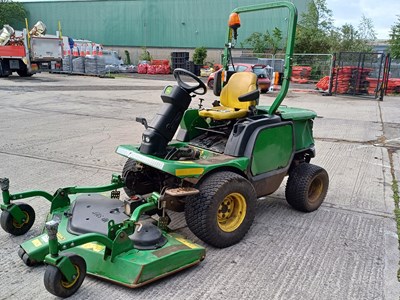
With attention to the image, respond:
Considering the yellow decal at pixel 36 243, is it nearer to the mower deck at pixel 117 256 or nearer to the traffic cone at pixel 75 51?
the mower deck at pixel 117 256

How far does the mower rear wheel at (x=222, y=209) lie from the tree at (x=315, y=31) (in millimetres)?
28726

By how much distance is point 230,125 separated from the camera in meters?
4.03

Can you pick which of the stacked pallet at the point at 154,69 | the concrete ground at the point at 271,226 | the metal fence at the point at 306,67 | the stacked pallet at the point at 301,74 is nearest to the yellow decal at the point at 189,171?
the concrete ground at the point at 271,226

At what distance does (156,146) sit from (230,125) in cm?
95

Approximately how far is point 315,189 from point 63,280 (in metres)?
2.93

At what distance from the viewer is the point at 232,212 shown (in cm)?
347

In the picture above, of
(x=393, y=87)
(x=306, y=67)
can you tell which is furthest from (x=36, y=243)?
(x=306, y=67)

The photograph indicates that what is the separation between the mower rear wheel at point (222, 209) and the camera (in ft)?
10.2

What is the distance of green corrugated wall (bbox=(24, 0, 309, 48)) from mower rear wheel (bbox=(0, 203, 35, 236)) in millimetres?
33286

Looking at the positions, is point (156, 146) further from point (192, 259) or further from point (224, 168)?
point (192, 259)

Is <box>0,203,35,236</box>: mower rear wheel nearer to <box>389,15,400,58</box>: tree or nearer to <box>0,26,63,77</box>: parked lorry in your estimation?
<box>0,26,63,77</box>: parked lorry

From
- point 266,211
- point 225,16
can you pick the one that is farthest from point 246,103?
point 225,16

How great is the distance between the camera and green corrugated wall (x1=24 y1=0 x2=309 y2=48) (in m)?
36.8

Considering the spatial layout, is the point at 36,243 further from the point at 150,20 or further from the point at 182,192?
the point at 150,20
